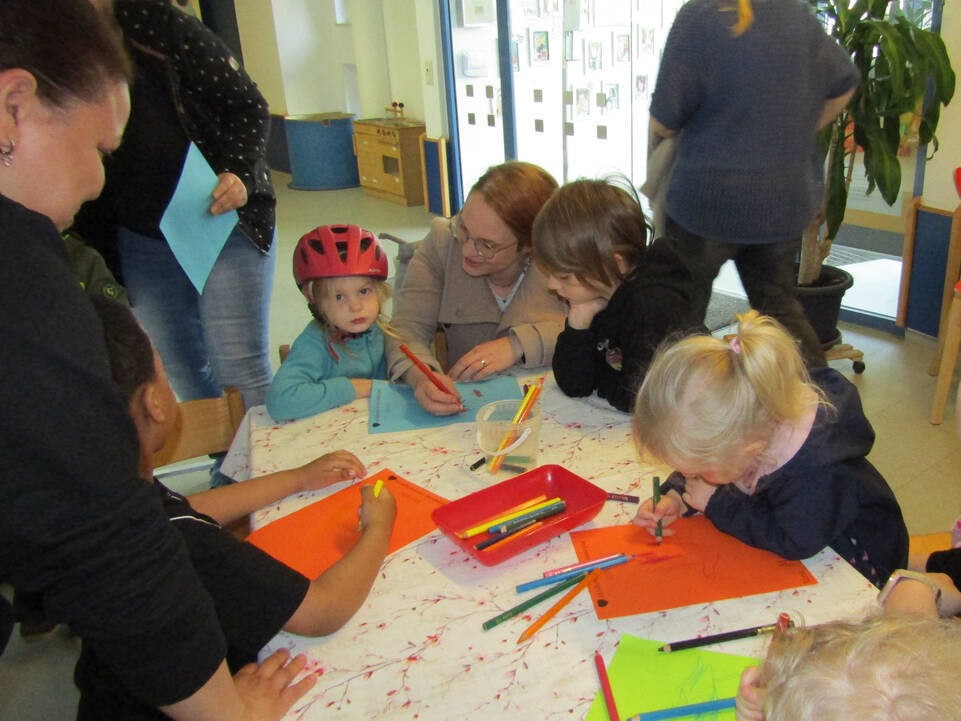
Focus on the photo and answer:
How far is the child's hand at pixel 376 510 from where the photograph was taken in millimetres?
1049

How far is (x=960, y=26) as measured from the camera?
2844 mm

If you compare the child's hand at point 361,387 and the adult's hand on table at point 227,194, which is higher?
the adult's hand on table at point 227,194

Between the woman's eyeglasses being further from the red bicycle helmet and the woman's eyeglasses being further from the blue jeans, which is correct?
the blue jeans

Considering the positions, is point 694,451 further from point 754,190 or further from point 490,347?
point 754,190

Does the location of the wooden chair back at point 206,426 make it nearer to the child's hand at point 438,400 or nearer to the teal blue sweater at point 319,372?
the teal blue sweater at point 319,372

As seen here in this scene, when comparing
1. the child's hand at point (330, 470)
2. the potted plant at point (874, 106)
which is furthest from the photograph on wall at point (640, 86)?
the child's hand at point (330, 470)

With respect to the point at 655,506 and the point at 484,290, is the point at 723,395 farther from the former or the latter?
the point at 484,290

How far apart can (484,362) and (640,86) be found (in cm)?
354

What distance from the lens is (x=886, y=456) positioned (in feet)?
8.00

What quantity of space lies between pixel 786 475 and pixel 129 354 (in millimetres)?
853

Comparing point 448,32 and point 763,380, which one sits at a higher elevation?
point 448,32

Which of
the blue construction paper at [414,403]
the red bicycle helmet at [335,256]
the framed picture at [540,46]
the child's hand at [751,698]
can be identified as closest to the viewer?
the child's hand at [751,698]

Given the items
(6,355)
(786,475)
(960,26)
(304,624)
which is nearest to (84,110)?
(6,355)

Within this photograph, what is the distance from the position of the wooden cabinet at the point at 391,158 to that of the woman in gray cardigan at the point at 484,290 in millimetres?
4879
